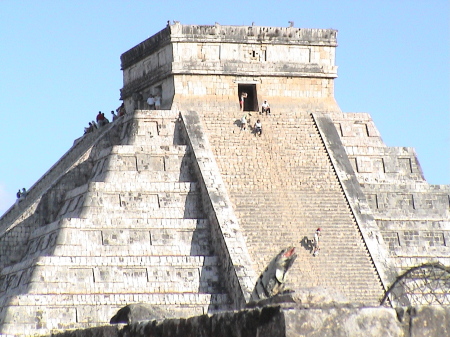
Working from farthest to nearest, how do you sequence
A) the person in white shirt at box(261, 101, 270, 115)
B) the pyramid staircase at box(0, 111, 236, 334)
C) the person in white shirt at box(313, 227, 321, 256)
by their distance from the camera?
the person in white shirt at box(261, 101, 270, 115) → the person in white shirt at box(313, 227, 321, 256) → the pyramid staircase at box(0, 111, 236, 334)

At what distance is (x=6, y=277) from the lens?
34.3 metres

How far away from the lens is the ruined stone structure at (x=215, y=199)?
3150cm

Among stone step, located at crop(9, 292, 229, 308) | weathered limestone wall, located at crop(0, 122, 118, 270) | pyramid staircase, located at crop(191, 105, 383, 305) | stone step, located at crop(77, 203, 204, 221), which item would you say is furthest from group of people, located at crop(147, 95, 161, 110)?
stone step, located at crop(9, 292, 229, 308)

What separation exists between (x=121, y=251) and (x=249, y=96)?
30.6 feet

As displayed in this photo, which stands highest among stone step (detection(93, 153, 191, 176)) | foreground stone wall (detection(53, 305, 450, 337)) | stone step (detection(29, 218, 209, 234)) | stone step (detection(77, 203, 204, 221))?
stone step (detection(93, 153, 191, 176))

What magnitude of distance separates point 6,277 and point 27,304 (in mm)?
4021

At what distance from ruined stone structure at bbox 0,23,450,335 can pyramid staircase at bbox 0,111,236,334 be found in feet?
0.14

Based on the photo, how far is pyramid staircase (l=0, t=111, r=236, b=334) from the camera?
101 feet

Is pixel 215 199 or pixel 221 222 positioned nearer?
pixel 221 222

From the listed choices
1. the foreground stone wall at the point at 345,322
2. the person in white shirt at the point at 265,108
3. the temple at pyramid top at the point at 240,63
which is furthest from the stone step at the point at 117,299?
the foreground stone wall at the point at 345,322

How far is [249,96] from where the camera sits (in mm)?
39344

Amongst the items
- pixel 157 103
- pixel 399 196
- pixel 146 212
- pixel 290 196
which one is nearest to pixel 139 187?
pixel 146 212

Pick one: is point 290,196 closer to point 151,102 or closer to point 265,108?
point 265,108

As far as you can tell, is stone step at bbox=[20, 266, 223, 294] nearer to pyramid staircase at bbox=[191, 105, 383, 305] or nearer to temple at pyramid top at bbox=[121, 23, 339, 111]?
pyramid staircase at bbox=[191, 105, 383, 305]
